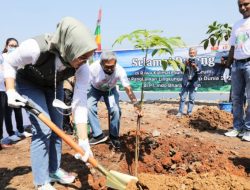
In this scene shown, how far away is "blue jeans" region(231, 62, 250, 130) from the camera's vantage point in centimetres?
488

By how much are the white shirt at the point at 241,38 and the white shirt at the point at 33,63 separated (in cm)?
275

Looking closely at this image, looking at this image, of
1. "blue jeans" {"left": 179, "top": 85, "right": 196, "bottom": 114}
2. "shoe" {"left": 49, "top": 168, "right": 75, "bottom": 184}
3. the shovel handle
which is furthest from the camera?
Result: "blue jeans" {"left": 179, "top": 85, "right": 196, "bottom": 114}

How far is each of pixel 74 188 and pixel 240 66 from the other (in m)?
2.90

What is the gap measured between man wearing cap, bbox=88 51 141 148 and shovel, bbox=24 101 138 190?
4.80ft

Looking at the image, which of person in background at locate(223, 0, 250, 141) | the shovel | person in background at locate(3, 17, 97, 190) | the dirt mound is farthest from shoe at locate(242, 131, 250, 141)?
person in background at locate(3, 17, 97, 190)

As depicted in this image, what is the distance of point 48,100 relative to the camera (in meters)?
3.21

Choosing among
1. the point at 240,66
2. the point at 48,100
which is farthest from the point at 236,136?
the point at 48,100

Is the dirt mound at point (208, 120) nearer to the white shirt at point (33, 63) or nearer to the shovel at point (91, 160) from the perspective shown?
the shovel at point (91, 160)

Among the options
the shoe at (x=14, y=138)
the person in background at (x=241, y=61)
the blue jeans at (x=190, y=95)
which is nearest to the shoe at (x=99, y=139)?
the shoe at (x=14, y=138)

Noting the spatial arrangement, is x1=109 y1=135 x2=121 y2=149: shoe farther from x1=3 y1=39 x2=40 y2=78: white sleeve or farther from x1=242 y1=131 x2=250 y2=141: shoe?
x1=3 y1=39 x2=40 y2=78: white sleeve

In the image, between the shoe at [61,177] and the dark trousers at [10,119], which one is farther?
the dark trousers at [10,119]

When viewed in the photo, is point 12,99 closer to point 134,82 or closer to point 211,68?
point 211,68

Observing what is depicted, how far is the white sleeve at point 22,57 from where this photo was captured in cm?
271

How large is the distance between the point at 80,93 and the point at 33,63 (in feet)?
1.52
